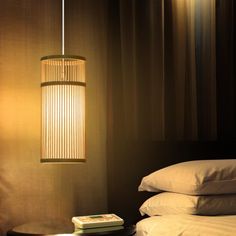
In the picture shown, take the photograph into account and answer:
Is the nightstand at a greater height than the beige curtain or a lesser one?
lesser

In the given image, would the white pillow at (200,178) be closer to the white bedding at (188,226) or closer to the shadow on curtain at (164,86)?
the white bedding at (188,226)

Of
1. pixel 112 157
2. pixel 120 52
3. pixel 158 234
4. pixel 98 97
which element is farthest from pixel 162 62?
pixel 158 234

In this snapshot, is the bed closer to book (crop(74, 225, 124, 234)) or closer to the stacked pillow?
the stacked pillow

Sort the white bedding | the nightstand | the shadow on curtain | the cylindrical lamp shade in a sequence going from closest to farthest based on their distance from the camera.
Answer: the white bedding
the nightstand
the cylindrical lamp shade
the shadow on curtain

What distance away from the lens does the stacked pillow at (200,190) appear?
1974 mm

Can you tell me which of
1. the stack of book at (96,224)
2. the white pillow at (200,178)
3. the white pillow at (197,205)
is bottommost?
the stack of book at (96,224)

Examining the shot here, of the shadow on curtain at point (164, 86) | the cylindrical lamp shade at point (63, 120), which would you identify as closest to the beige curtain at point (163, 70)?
the shadow on curtain at point (164, 86)

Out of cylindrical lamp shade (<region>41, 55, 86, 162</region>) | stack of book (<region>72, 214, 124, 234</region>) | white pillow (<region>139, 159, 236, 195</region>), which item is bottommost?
stack of book (<region>72, 214, 124, 234</region>)

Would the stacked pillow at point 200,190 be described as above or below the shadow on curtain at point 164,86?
below

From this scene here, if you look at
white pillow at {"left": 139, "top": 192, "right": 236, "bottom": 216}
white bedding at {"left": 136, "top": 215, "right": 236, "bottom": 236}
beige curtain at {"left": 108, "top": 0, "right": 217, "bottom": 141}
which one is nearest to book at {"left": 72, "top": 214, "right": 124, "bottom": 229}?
white bedding at {"left": 136, "top": 215, "right": 236, "bottom": 236}

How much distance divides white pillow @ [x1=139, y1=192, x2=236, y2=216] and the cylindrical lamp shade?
0.42m

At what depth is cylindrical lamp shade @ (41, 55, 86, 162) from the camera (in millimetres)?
2049

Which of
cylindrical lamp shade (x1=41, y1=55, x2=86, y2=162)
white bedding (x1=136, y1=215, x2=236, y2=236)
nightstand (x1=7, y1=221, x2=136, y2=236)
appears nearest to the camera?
white bedding (x1=136, y1=215, x2=236, y2=236)

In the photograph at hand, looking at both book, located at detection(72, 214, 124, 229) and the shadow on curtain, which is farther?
the shadow on curtain
